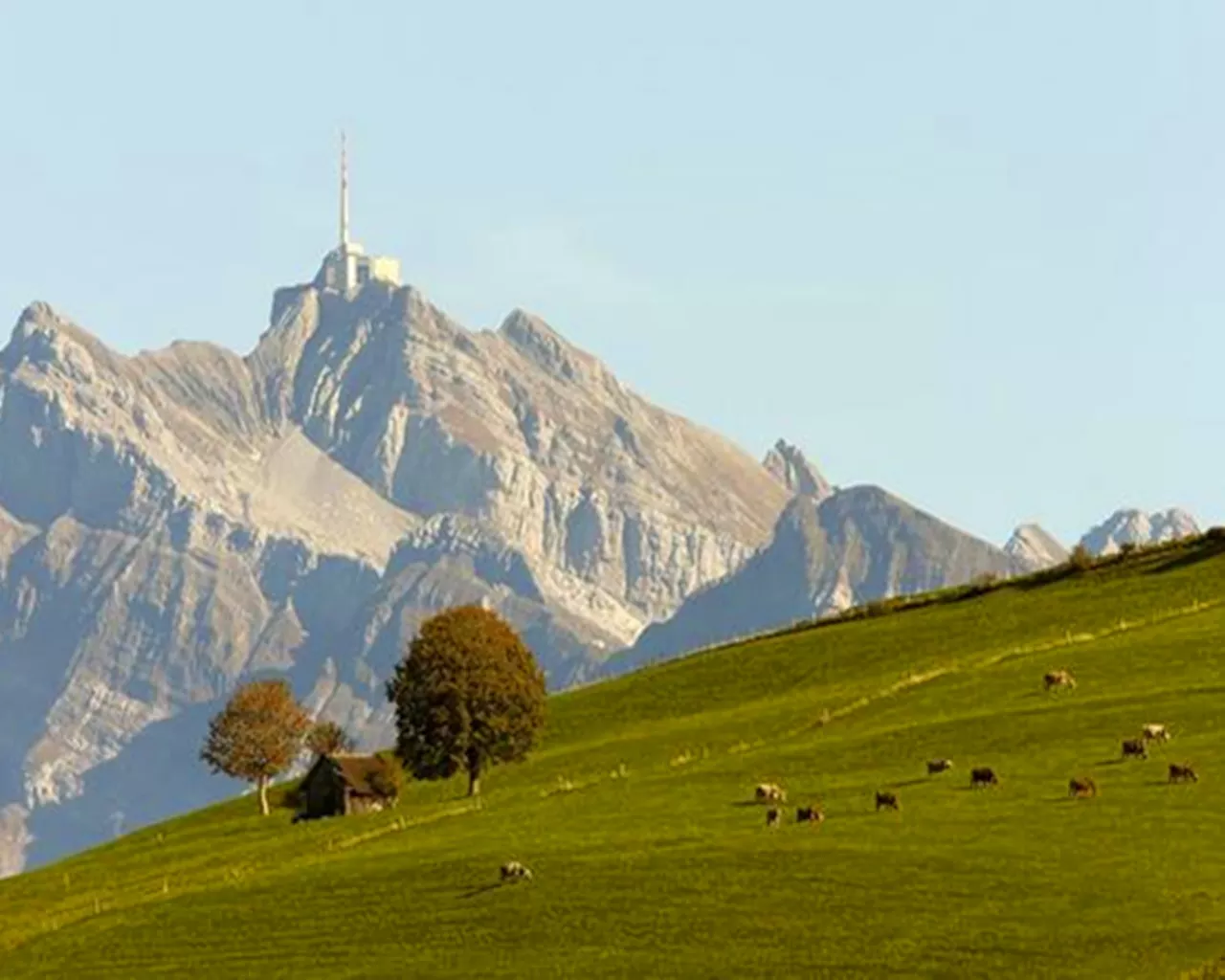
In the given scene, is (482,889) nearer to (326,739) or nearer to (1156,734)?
(1156,734)

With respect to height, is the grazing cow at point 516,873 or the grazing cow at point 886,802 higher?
the grazing cow at point 886,802

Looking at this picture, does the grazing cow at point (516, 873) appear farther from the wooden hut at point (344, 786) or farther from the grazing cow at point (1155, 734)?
the wooden hut at point (344, 786)

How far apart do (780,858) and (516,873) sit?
775cm

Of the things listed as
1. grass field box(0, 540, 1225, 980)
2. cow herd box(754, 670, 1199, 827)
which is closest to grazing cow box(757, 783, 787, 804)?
cow herd box(754, 670, 1199, 827)

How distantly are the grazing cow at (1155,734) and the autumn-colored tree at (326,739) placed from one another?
67.8 metres

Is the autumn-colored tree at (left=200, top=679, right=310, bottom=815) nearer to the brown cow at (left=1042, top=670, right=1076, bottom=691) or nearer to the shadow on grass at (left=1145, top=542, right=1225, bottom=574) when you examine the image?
the shadow on grass at (left=1145, top=542, right=1225, bottom=574)

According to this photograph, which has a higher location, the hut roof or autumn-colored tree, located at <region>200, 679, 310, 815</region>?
autumn-colored tree, located at <region>200, 679, 310, 815</region>

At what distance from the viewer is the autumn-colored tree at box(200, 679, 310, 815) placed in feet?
508

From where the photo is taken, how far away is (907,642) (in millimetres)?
135750

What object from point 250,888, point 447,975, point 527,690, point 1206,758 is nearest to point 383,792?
point 527,690

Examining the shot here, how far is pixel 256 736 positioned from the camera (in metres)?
156

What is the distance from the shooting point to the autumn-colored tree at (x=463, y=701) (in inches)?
4769

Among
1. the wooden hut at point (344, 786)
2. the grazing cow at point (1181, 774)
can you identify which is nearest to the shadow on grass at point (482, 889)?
the grazing cow at point (1181, 774)

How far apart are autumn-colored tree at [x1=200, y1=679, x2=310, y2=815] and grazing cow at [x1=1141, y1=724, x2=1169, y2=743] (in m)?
71.6
